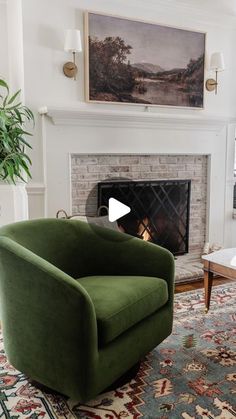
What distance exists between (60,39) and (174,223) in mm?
2036

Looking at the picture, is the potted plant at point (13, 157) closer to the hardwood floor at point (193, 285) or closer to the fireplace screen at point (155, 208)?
the fireplace screen at point (155, 208)

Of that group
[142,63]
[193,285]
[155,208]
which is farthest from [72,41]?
[193,285]

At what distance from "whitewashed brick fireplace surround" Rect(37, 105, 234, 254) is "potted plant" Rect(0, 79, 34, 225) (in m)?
0.15

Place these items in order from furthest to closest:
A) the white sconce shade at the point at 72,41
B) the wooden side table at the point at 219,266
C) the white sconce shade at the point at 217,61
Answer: the white sconce shade at the point at 217,61 → the white sconce shade at the point at 72,41 → the wooden side table at the point at 219,266

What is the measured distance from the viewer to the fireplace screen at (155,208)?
3572mm

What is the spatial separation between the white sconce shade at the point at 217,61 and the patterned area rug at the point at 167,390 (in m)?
2.50

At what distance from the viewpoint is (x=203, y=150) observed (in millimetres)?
3992

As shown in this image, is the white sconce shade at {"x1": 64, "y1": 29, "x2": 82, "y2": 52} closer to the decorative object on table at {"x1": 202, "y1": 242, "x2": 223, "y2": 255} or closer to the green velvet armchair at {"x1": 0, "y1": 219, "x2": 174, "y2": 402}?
the green velvet armchair at {"x1": 0, "y1": 219, "x2": 174, "y2": 402}

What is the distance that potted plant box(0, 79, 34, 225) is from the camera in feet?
9.45

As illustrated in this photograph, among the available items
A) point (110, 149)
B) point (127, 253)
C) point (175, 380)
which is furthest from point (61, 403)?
point (110, 149)

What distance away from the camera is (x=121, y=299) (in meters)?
1.87

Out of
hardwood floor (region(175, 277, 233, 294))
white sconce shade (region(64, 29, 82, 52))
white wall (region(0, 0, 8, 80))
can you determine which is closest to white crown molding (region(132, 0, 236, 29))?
white sconce shade (region(64, 29, 82, 52))

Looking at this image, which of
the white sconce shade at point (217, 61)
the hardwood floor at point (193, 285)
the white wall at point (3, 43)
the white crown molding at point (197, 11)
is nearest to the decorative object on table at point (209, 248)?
the hardwood floor at point (193, 285)

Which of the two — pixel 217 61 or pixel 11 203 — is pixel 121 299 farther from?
pixel 217 61
